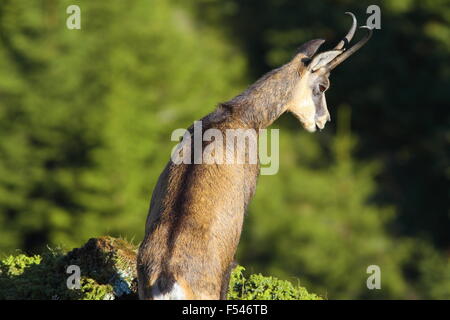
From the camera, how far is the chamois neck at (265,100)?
1240cm

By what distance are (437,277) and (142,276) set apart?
4128 centimetres

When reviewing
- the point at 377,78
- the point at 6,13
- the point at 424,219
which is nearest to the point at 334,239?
the point at 424,219

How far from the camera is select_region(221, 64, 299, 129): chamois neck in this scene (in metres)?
12.4

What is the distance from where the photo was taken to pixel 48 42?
6047 centimetres

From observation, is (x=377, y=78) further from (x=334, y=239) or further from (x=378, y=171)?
(x=334, y=239)

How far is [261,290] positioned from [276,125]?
54343mm

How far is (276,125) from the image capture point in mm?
66562

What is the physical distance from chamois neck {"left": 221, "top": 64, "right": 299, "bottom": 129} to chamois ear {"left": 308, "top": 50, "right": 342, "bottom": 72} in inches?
10.9

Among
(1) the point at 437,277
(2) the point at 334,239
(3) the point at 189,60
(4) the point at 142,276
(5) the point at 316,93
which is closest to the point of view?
(4) the point at 142,276

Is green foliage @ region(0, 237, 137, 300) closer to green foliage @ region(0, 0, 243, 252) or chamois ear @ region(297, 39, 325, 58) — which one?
chamois ear @ region(297, 39, 325, 58)
